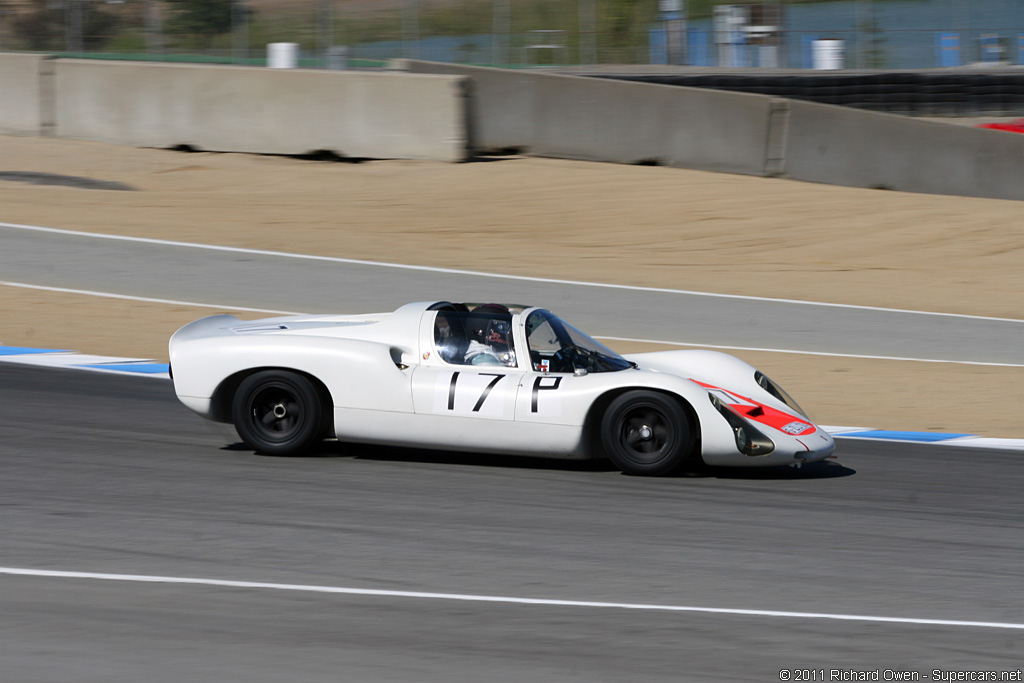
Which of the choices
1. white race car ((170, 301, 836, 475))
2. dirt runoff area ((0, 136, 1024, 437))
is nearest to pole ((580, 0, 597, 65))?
dirt runoff area ((0, 136, 1024, 437))

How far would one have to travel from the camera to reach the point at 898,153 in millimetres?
19688

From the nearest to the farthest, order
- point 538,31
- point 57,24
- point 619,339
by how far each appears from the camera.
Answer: point 619,339, point 57,24, point 538,31

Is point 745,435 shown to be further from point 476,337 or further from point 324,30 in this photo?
point 324,30

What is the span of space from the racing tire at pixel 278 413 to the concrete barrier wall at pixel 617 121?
12.4 metres

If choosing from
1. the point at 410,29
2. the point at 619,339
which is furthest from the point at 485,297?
the point at 410,29

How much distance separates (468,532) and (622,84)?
14.4 meters

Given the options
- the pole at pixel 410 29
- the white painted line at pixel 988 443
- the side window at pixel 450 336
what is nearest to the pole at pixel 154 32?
the pole at pixel 410 29

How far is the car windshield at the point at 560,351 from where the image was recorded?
23.8 feet

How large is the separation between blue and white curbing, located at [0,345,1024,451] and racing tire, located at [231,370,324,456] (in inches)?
104

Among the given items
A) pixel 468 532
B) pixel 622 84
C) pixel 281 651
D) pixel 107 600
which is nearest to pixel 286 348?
pixel 468 532

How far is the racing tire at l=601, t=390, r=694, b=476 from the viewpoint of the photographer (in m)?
6.94

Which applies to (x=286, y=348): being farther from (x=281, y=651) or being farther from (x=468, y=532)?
(x=281, y=651)

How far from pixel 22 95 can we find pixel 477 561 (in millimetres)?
17274

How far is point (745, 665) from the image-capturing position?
436 centimetres
